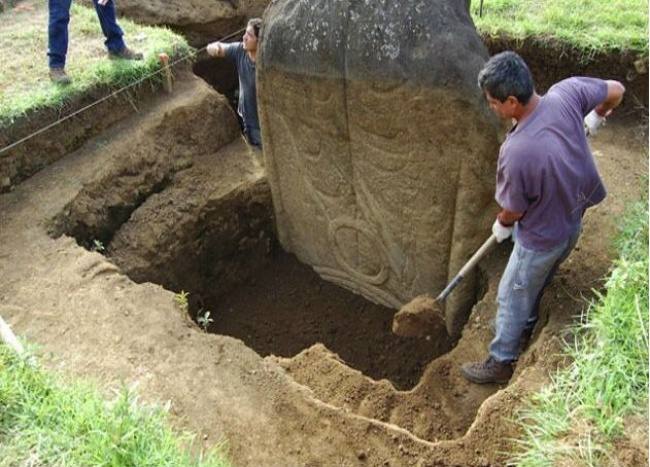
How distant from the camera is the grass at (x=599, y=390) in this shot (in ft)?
8.55

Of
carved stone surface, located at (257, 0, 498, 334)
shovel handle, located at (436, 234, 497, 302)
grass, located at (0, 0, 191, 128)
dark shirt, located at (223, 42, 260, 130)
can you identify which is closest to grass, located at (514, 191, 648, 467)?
shovel handle, located at (436, 234, 497, 302)

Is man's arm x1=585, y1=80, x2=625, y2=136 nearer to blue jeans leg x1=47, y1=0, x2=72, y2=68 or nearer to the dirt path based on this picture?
the dirt path

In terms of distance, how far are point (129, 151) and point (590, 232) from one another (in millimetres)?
3552

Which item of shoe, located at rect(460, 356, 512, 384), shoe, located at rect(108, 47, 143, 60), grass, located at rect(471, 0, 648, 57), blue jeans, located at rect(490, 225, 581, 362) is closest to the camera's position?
blue jeans, located at rect(490, 225, 581, 362)

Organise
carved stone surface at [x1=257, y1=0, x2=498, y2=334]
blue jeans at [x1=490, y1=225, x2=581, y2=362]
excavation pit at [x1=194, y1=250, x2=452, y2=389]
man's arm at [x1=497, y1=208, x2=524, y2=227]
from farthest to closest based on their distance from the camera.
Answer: excavation pit at [x1=194, y1=250, x2=452, y2=389] < carved stone surface at [x1=257, y1=0, x2=498, y2=334] < blue jeans at [x1=490, y1=225, x2=581, y2=362] < man's arm at [x1=497, y1=208, x2=524, y2=227]

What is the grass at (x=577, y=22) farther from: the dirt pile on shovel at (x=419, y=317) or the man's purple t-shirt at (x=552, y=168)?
the dirt pile on shovel at (x=419, y=317)

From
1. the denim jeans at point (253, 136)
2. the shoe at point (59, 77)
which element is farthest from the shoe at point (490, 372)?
the shoe at point (59, 77)

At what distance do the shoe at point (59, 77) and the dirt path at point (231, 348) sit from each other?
62 centimetres

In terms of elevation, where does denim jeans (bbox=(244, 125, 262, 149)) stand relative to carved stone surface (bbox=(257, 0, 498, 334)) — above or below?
below

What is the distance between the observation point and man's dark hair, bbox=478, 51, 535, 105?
2.89m

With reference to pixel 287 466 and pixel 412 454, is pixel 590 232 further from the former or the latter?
pixel 287 466

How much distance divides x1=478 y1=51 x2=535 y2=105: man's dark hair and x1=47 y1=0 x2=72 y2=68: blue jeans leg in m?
3.86

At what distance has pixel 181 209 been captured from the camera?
526 cm

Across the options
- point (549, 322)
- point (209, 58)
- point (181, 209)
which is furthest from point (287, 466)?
point (209, 58)
